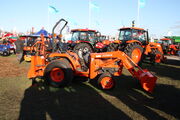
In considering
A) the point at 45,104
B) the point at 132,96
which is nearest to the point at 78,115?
the point at 45,104

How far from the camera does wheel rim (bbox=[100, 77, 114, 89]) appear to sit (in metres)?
4.82

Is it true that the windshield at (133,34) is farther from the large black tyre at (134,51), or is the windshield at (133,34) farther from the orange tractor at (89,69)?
the orange tractor at (89,69)

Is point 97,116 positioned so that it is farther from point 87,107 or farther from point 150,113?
point 150,113

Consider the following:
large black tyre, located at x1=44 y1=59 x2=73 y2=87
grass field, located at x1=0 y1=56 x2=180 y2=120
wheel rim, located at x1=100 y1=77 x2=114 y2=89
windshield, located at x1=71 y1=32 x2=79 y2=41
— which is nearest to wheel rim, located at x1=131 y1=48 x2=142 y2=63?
windshield, located at x1=71 y1=32 x2=79 y2=41

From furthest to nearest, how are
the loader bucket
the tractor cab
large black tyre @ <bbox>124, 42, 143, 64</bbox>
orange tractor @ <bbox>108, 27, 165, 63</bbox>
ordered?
1. the tractor cab
2. orange tractor @ <bbox>108, 27, 165, 63</bbox>
3. large black tyre @ <bbox>124, 42, 143, 64</bbox>
4. the loader bucket

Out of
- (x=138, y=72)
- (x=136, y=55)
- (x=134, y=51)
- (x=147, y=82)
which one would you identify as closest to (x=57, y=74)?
(x=138, y=72)

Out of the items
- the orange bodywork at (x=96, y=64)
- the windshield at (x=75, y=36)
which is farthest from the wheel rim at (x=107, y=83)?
the windshield at (x=75, y=36)

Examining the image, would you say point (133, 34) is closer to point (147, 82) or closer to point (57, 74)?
point (147, 82)

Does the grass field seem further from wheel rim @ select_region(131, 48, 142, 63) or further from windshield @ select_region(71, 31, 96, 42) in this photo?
windshield @ select_region(71, 31, 96, 42)

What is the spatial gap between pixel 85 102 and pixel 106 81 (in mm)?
1107

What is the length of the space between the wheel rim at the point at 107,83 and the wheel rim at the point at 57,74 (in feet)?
4.08

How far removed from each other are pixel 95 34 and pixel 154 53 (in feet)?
12.9

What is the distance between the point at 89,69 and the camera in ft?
16.5

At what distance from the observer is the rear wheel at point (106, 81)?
480 centimetres
